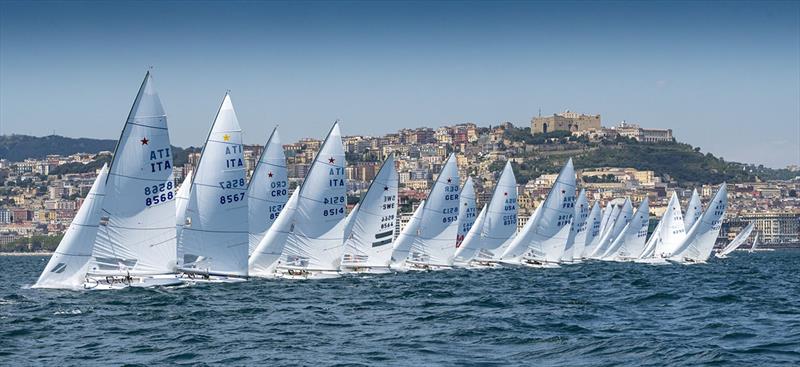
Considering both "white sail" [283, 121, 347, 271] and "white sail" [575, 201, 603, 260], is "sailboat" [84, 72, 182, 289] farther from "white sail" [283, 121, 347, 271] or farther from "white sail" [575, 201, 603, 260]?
"white sail" [575, 201, 603, 260]

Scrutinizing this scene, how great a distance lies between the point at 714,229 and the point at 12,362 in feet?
225

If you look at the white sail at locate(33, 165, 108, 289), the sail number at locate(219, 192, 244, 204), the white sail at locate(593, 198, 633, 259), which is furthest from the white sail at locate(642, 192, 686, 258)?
the white sail at locate(33, 165, 108, 289)

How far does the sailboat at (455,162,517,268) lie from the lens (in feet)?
224

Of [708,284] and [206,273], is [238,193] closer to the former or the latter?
[206,273]

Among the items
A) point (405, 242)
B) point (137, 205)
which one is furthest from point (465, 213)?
point (137, 205)

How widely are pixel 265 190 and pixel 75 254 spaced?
10.9m

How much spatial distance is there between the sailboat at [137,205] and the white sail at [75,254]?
339 mm

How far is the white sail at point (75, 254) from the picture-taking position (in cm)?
3934

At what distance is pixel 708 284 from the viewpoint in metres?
52.7

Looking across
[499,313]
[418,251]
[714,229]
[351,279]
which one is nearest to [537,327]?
[499,313]

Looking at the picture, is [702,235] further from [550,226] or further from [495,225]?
[495,225]

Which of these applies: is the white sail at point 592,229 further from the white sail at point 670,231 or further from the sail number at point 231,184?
the sail number at point 231,184

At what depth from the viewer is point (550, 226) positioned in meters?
72.8

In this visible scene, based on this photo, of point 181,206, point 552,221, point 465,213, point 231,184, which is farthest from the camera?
point 552,221
